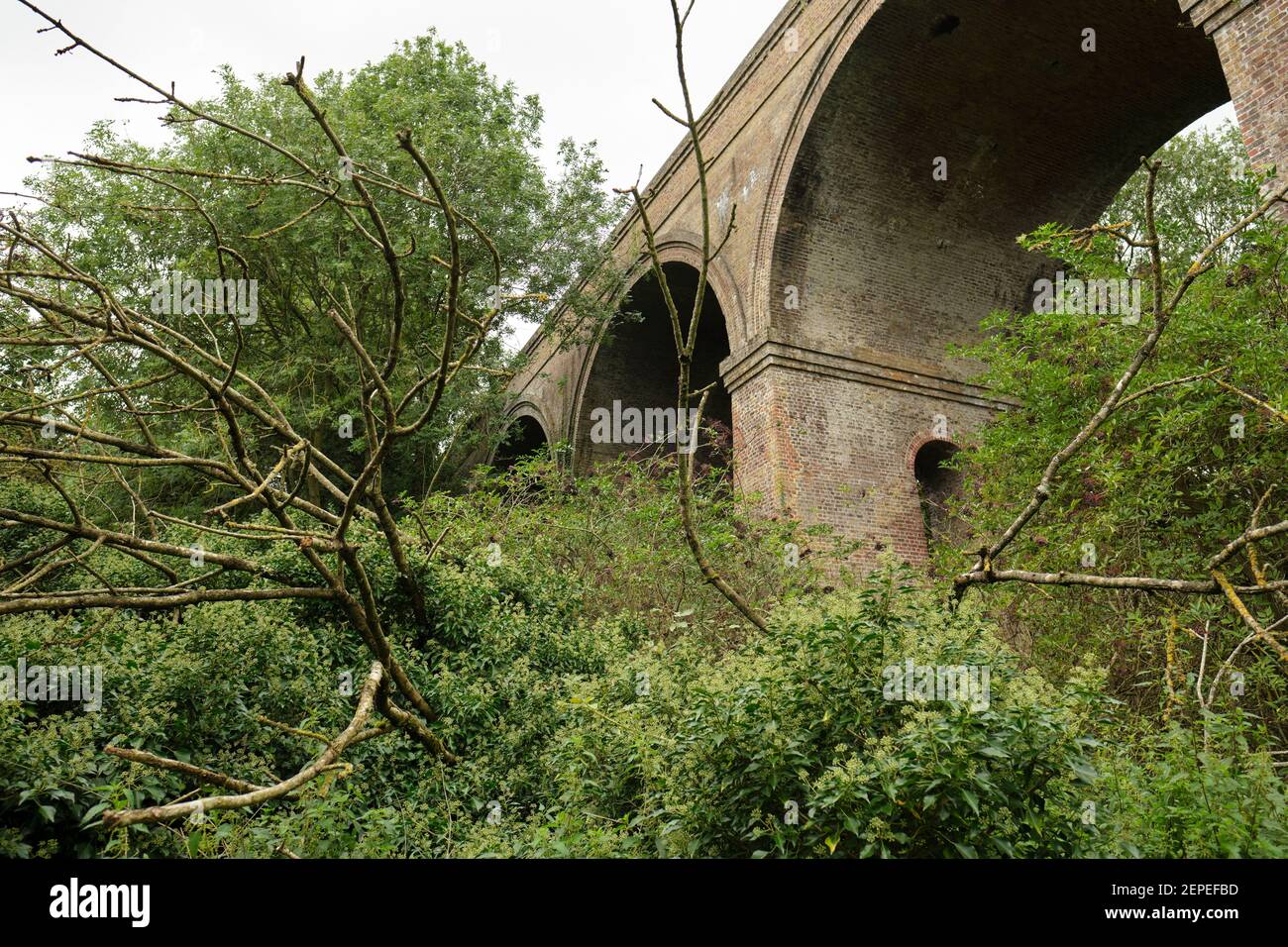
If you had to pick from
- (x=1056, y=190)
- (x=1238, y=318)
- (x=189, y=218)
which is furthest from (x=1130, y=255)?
(x=189, y=218)

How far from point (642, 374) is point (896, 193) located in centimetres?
733

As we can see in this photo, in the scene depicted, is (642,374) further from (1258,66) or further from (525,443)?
(1258,66)

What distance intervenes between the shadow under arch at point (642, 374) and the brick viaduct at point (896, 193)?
Result: 13.7 ft

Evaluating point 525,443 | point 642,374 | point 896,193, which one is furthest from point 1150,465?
point 525,443

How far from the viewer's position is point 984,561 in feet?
12.2

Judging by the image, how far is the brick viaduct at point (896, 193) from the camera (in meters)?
10.5

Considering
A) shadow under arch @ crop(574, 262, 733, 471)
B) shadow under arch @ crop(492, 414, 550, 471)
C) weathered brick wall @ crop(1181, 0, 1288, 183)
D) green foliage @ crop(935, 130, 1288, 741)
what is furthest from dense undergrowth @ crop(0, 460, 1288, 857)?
shadow under arch @ crop(492, 414, 550, 471)

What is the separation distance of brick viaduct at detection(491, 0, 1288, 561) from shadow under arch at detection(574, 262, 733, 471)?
164 inches

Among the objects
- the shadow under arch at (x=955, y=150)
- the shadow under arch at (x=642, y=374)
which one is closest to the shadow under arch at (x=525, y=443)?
the shadow under arch at (x=642, y=374)

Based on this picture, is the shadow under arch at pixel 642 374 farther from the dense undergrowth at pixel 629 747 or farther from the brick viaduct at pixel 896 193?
the dense undergrowth at pixel 629 747
